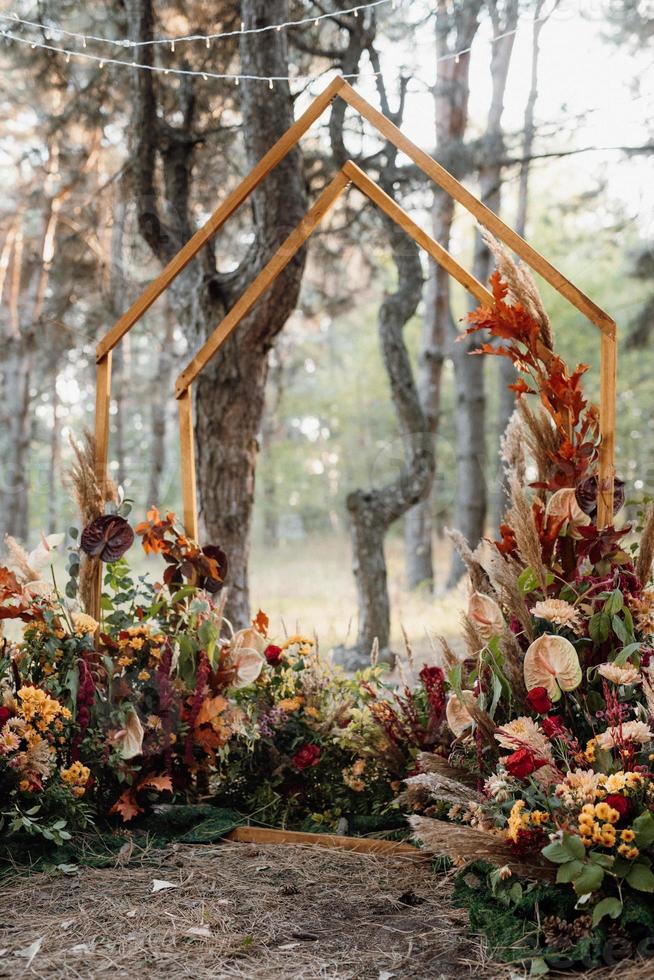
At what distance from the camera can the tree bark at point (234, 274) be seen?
455 cm

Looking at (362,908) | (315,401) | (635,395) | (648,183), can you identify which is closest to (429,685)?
(362,908)

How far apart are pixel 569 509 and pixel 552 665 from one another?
0.46 m

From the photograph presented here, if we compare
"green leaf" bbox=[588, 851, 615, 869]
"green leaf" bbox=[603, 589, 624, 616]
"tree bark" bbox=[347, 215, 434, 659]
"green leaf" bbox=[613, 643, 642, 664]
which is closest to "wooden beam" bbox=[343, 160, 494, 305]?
"green leaf" bbox=[603, 589, 624, 616]

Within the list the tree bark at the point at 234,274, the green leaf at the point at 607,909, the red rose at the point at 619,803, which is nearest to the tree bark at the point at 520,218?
the tree bark at the point at 234,274

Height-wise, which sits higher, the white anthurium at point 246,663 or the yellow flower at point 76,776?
the white anthurium at point 246,663

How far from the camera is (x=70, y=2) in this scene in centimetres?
609

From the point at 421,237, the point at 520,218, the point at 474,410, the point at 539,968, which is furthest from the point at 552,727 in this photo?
the point at 520,218

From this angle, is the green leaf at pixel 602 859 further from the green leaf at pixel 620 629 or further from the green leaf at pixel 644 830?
the green leaf at pixel 620 629

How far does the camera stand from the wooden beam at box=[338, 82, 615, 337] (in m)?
2.58

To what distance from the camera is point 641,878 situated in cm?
189

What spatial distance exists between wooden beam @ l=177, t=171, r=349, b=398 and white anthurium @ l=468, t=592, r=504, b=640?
122 centimetres

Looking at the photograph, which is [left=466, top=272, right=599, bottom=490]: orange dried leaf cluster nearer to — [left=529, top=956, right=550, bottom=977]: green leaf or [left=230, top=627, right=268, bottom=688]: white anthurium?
[left=230, top=627, right=268, bottom=688]: white anthurium

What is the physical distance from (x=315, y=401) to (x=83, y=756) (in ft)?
58.5

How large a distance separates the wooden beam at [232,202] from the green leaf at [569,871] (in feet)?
6.51
